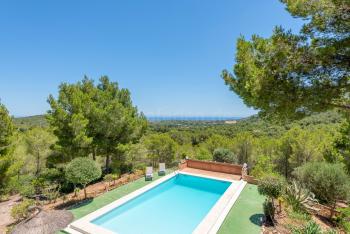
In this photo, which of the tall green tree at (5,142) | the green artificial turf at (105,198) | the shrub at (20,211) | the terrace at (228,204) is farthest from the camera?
the tall green tree at (5,142)

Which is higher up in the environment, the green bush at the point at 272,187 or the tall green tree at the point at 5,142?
the tall green tree at the point at 5,142

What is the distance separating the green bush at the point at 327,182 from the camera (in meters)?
8.78

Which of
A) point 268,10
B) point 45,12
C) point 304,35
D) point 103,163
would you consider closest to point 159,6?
point 45,12

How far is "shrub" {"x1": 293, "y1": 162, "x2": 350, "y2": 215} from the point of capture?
878cm

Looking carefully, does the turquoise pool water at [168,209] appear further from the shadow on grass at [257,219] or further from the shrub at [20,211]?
the shrub at [20,211]

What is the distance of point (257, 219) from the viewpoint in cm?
796

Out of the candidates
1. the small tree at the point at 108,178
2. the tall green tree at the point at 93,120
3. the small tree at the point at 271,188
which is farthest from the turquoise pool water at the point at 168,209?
the tall green tree at the point at 93,120

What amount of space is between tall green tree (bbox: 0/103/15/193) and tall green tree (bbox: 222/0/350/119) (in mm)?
12678

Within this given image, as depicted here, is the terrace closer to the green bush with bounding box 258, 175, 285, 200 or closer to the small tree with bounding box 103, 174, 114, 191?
the small tree with bounding box 103, 174, 114, 191

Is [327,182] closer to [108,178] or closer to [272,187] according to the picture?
[272,187]

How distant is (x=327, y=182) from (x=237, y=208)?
4.15 metres

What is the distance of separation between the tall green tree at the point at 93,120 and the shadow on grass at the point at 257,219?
10293 millimetres

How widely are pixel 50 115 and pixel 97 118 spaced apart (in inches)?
112

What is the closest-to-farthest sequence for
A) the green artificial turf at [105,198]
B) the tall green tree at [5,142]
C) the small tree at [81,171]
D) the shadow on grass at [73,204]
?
the green artificial turf at [105,198]
the small tree at [81,171]
the shadow on grass at [73,204]
the tall green tree at [5,142]
